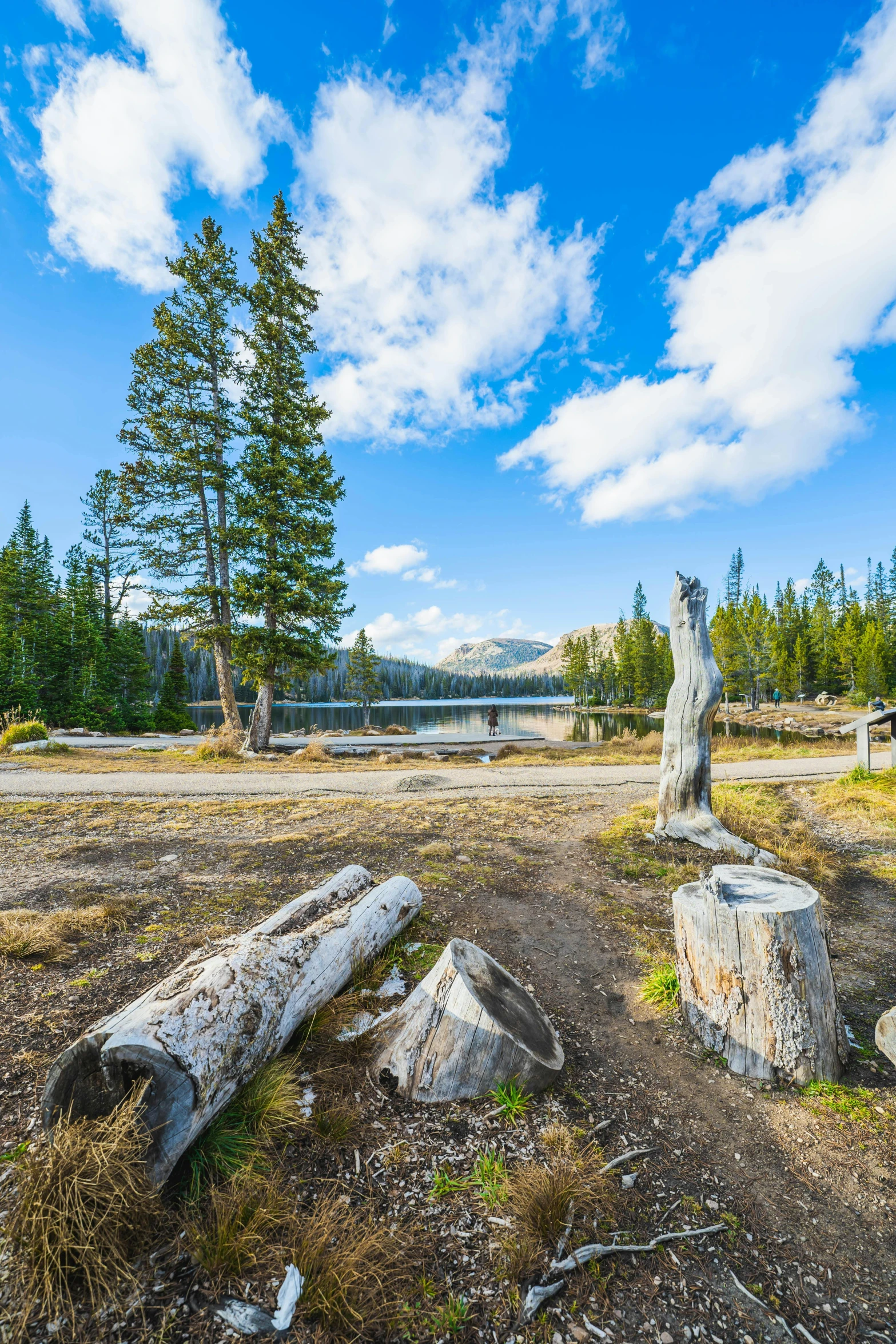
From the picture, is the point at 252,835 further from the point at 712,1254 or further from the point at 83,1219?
the point at 712,1254

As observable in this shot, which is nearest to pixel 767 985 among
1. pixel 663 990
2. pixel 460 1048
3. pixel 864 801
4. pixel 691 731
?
pixel 663 990

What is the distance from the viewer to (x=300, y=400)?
18609 millimetres

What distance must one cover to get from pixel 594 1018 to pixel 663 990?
1.87 feet

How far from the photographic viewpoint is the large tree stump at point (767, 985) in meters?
2.87

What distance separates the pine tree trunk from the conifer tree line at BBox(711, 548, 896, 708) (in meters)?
45.3

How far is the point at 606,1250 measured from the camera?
193cm

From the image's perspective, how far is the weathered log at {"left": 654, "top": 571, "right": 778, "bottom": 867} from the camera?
689 centimetres

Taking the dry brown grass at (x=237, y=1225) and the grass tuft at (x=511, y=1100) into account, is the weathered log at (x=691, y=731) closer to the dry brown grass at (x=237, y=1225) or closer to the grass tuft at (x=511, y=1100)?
the grass tuft at (x=511, y=1100)

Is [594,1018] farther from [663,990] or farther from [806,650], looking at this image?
[806,650]

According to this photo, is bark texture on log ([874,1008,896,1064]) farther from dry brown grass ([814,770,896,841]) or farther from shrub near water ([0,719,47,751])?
shrub near water ([0,719,47,751])

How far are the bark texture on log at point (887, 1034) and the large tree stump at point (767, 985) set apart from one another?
28 cm

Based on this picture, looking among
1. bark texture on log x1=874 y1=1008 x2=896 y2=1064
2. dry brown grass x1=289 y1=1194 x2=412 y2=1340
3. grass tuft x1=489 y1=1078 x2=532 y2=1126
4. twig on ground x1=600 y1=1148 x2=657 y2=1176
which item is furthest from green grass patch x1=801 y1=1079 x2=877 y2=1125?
dry brown grass x1=289 y1=1194 x2=412 y2=1340

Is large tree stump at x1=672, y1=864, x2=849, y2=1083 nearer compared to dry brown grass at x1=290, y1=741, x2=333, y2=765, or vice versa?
large tree stump at x1=672, y1=864, x2=849, y2=1083

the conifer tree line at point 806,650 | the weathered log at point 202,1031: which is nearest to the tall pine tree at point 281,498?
the weathered log at point 202,1031
